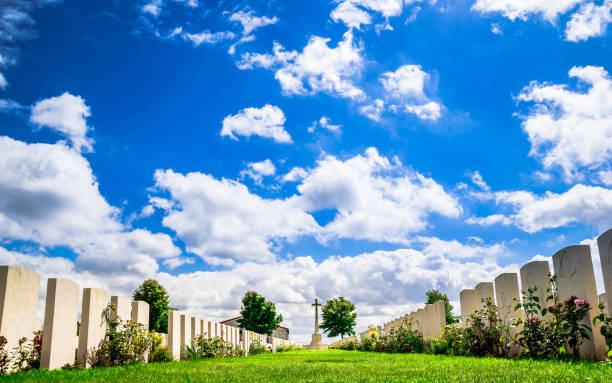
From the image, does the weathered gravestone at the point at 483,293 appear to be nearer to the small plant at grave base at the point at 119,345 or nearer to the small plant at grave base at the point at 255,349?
the small plant at grave base at the point at 119,345

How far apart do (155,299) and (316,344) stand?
63.2 ft

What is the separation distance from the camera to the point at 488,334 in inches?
424

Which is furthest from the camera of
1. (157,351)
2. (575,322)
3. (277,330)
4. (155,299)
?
(277,330)

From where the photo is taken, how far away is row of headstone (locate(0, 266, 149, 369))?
7094mm

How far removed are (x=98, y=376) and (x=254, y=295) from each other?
5837 cm

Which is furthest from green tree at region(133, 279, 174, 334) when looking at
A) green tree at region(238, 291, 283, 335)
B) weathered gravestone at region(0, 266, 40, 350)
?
weathered gravestone at region(0, 266, 40, 350)

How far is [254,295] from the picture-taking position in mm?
64000

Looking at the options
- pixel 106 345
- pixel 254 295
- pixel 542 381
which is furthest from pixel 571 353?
pixel 254 295

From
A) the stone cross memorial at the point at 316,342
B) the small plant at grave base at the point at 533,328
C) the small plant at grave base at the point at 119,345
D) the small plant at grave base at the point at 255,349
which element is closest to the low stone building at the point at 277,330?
the stone cross memorial at the point at 316,342

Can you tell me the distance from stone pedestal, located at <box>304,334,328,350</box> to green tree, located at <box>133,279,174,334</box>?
1659 cm

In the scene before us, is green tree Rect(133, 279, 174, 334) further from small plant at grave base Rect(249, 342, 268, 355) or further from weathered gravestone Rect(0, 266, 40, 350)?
weathered gravestone Rect(0, 266, 40, 350)

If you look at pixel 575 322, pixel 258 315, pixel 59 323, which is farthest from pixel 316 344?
pixel 575 322

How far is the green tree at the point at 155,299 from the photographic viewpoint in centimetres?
4966

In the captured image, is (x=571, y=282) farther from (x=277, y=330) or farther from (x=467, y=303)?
(x=277, y=330)
